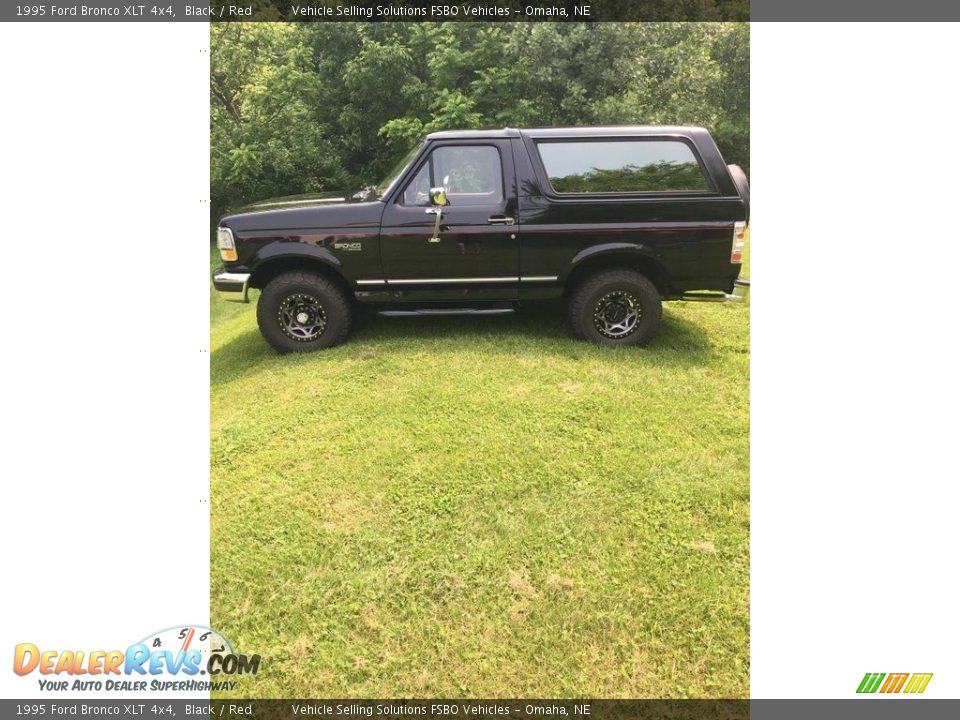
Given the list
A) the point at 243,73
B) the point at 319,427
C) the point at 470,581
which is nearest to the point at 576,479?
the point at 470,581

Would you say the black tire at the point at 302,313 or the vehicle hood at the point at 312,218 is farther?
the black tire at the point at 302,313

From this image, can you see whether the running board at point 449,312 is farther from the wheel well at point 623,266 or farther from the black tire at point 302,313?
the wheel well at point 623,266

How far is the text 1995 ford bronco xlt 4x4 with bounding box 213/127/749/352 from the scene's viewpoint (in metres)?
4.80

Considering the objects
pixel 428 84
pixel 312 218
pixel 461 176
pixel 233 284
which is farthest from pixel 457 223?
pixel 428 84

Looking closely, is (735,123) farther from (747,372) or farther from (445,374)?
(445,374)

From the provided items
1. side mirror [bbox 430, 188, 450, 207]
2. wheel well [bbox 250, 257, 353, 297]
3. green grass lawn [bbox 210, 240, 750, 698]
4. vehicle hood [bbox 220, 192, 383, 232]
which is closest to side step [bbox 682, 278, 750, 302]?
green grass lawn [bbox 210, 240, 750, 698]

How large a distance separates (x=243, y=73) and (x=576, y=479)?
11.5 metres

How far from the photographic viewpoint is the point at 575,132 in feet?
16.0

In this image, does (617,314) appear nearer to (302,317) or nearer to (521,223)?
(521,223)

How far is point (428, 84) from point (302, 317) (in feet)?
29.2

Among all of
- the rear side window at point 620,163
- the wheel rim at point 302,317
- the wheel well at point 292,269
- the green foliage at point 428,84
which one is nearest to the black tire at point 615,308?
the rear side window at point 620,163

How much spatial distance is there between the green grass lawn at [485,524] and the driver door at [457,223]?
2.38ft

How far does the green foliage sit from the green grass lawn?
25.7ft

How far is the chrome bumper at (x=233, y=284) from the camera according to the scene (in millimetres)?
4844
